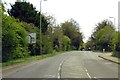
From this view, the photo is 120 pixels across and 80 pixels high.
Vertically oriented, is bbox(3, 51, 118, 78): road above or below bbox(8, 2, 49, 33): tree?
below

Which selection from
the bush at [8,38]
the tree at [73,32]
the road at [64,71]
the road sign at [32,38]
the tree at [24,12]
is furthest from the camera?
the tree at [73,32]

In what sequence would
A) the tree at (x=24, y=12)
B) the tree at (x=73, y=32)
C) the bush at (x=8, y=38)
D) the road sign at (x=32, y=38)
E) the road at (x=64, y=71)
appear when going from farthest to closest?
the tree at (x=73, y=32) < the tree at (x=24, y=12) < the road sign at (x=32, y=38) < the bush at (x=8, y=38) < the road at (x=64, y=71)

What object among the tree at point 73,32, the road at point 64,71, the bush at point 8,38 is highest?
the tree at point 73,32

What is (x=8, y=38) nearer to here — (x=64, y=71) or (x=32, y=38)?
(x=64, y=71)

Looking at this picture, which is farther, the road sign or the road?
the road sign

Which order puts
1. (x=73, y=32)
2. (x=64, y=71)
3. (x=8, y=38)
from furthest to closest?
(x=73, y=32), (x=8, y=38), (x=64, y=71)

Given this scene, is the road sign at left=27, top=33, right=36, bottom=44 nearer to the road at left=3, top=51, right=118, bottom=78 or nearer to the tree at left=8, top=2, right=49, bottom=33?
the tree at left=8, top=2, right=49, bottom=33

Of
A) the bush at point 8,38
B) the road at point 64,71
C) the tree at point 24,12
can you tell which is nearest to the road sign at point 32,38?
the tree at point 24,12

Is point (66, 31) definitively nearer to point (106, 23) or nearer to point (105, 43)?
point (106, 23)

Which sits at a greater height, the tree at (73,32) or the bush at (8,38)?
the tree at (73,32)

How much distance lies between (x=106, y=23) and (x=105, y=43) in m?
39.5

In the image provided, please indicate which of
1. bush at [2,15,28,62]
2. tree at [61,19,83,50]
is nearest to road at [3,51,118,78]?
bush at [2,15,28,62]

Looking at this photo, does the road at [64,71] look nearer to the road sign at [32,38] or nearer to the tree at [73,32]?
the road sign at [32,38]

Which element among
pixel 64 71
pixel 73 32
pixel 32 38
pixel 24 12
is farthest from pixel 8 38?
pixel 73 32
